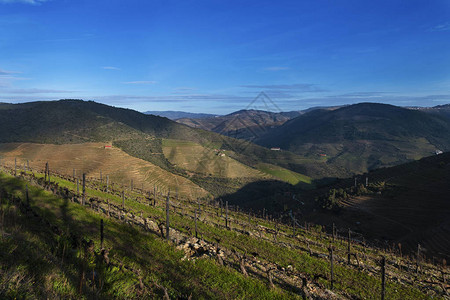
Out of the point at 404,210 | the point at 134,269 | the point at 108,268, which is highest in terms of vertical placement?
the point at 108,268

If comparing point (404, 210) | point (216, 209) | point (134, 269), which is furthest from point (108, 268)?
point (404, 210)

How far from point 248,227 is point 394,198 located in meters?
30.9

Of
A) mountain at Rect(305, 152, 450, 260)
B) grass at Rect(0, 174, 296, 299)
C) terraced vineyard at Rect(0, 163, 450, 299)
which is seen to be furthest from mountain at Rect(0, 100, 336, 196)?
grass at Rect(0, 174, 296, 299)

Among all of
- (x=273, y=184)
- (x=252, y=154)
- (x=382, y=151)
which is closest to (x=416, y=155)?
(x=382, y=151)

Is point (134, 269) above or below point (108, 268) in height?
below

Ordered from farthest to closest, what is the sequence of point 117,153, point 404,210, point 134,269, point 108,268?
point 117,153
point 404,210
point 134,269
point 108,268

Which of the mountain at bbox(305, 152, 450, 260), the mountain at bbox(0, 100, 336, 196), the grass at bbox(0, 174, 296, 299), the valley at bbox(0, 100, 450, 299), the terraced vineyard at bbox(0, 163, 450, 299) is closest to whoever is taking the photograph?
the grass at bbox(0, 174, 296, 299)

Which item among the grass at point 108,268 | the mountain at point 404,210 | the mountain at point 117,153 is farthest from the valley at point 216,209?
the mountain at point 117,153

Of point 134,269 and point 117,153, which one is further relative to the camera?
point 117,153

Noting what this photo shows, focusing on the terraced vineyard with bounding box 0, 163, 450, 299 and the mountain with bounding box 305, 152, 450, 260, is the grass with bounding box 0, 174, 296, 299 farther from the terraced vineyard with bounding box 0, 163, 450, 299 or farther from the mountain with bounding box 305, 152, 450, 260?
the mountain with bounding box 305, 152, 450, 260

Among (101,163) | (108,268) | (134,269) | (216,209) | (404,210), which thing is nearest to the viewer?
(108,268)

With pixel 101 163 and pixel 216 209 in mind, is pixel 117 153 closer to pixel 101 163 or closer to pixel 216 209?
pixel 101 163

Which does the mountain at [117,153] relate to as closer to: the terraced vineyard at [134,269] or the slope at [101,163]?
the slope at [101,163]

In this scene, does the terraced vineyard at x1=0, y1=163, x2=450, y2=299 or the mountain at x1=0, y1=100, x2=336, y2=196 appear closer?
the terraced vineyard at x1=0, y1=163, x2=450, y2=299
